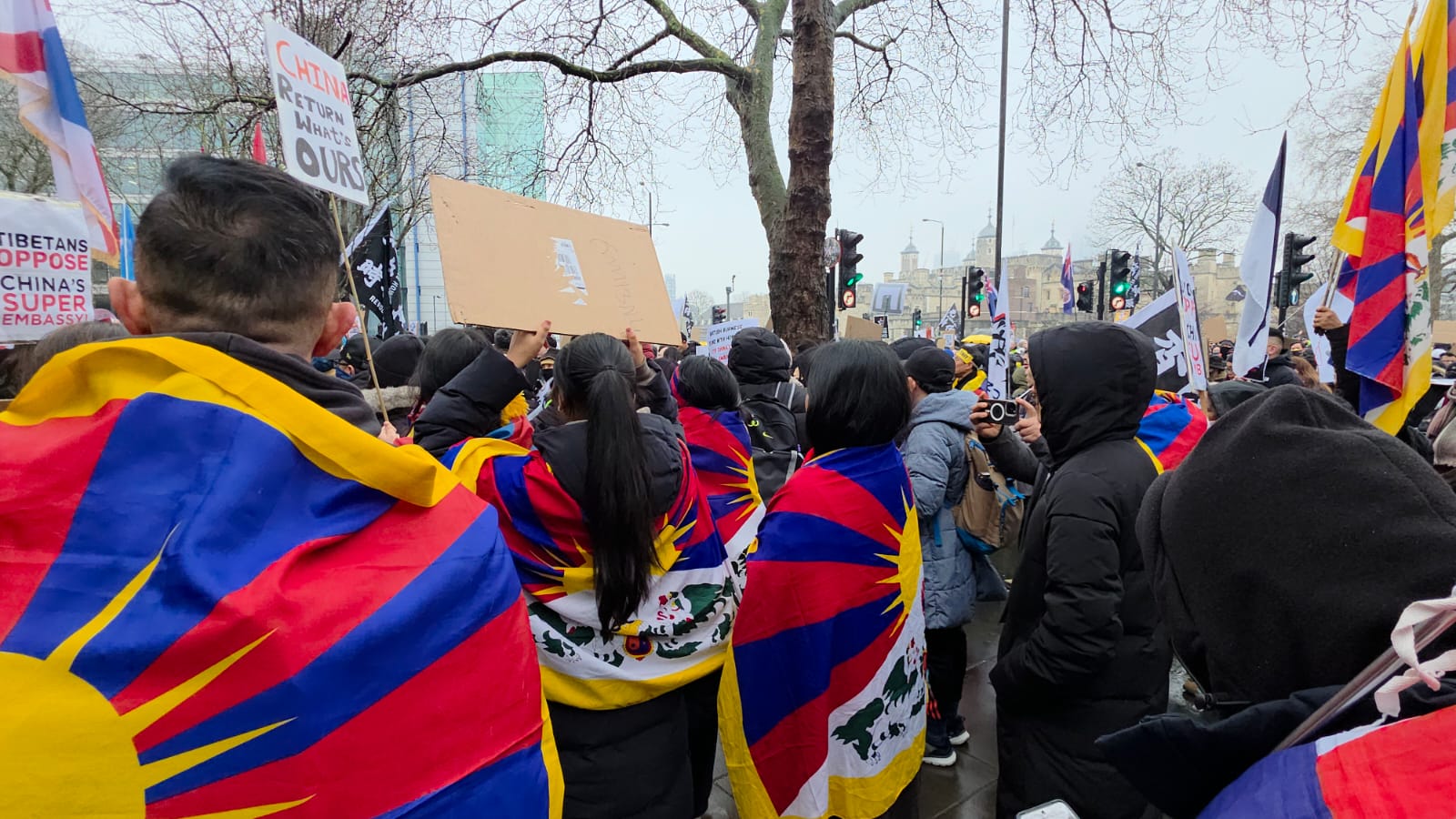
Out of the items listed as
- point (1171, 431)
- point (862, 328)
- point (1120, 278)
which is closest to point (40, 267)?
point (1171, 431)

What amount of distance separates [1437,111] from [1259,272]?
849 mm

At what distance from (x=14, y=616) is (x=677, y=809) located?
6.64 feet

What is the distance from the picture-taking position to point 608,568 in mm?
2270

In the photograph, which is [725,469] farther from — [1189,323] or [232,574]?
[232,574]

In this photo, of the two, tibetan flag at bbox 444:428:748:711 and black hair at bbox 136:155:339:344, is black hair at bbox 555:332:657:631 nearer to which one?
tibetan flag at bbox 444:428:748:711

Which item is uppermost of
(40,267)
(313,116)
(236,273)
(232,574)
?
(313,116)

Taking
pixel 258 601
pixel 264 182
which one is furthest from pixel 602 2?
pixel 258 601

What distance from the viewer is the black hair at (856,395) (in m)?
2.54

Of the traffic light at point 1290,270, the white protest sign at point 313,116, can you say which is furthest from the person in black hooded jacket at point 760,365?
the traffic light at point 1290,270

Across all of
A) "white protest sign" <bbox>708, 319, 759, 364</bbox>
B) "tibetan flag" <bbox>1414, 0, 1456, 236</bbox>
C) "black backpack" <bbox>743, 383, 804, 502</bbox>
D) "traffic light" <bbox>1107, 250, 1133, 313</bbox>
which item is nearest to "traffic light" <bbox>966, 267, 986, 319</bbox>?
"traffic light" <bbox>1107, 250, 1133, 313</bbox>

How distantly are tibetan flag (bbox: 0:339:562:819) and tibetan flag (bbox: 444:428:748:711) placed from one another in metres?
1.09

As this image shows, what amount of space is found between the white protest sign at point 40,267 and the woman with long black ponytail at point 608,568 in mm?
2619

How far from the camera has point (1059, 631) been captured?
2133 mm

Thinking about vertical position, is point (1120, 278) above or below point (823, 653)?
above
